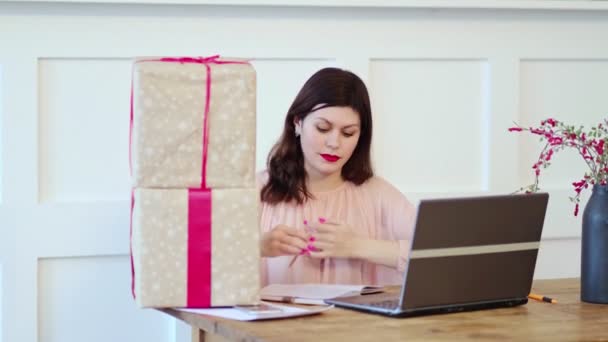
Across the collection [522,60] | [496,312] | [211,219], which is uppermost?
[522,60]

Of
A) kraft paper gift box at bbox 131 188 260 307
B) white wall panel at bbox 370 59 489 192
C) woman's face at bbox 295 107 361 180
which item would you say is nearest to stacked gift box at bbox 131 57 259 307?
kraft paper gift box at bbox 131 188 260 307

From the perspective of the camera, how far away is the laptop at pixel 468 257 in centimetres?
181

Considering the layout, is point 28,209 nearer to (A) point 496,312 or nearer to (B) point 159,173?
(B) point 159,173

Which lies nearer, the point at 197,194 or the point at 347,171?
the point at 197,194

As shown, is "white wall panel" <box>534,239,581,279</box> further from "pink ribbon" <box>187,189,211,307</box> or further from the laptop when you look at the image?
"pink ribbon" <box>187,189,211,307</box>

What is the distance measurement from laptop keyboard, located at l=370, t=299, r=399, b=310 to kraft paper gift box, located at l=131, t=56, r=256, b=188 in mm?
310

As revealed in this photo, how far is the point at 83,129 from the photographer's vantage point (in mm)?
2523

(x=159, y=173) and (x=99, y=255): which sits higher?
(x=159, y=173)

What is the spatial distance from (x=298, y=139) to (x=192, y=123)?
722mm

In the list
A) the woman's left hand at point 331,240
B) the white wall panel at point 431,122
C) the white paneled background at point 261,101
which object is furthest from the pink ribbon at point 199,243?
the white wall panel at point 431,122

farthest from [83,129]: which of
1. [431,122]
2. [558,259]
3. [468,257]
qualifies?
[558,259]

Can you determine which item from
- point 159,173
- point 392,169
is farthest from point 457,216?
point 392,169

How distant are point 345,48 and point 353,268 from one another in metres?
0.57

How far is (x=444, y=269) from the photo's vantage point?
6.03 ft
